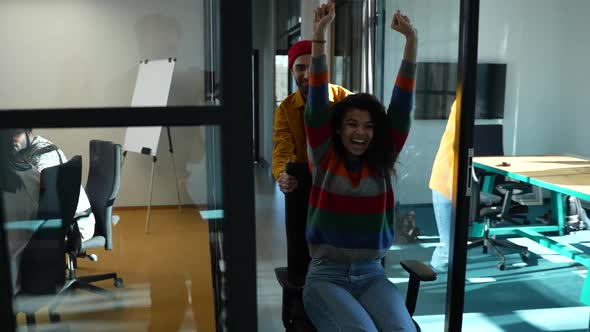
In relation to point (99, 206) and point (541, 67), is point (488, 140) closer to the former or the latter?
point (541, 67)

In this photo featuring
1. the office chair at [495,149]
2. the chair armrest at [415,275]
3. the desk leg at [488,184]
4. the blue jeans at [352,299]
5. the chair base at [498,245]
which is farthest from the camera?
the office chair at [495,149]

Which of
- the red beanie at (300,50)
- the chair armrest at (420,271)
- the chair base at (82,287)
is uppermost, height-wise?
the red beanie at (300,50)

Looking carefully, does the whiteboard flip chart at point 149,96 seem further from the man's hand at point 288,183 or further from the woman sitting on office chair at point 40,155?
the man's hand at point 288,183

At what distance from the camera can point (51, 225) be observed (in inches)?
50.8

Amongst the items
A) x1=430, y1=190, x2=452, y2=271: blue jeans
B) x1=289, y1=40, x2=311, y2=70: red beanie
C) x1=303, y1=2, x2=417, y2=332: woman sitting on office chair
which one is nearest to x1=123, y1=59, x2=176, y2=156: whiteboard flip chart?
x1=303, y1=2, x2=417, y2=332: woman sitting on office chair

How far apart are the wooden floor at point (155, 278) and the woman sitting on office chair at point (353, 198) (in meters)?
0.54

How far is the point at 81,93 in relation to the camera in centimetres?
115

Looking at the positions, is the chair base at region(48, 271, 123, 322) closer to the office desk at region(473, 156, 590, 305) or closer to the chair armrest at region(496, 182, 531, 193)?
the office desk at region(473, 156, 590, 305)

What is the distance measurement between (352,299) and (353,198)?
36 centimetres

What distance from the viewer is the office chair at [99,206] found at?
1.25m

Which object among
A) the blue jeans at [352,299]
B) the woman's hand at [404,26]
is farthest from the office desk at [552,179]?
the woman's hand at [404,26]

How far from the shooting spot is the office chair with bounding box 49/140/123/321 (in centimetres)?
125

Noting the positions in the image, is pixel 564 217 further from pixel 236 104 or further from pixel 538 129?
pixel 236 104

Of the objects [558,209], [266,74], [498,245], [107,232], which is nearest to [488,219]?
[498,245]
